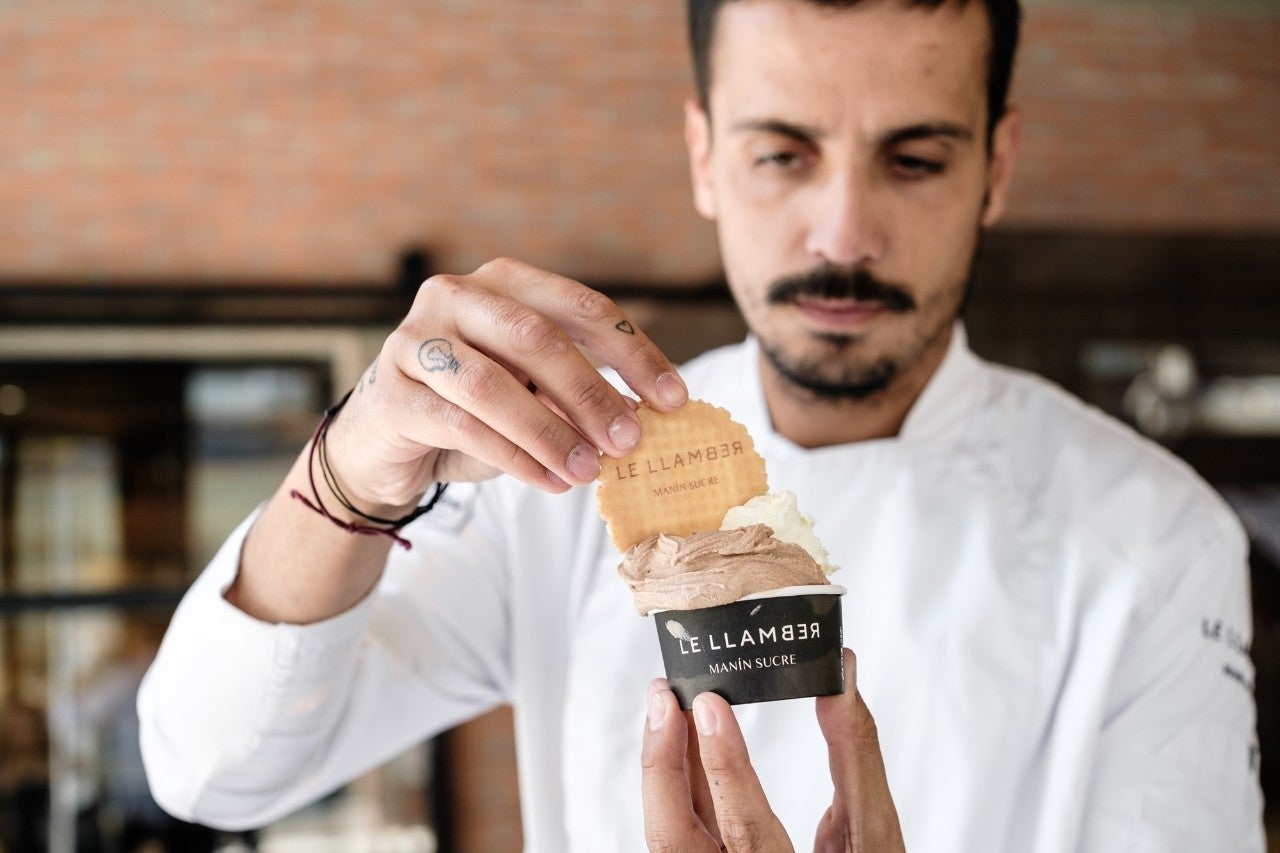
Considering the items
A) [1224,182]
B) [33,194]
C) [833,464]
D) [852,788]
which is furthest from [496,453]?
[1224,182]

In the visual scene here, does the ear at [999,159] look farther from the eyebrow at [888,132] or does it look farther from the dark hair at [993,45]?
the eyebrow at [888,132]

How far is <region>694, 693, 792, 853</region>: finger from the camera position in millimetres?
1062

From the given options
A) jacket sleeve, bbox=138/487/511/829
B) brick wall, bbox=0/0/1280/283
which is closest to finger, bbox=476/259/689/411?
jacket sleeve, bbox=138/487/511/829

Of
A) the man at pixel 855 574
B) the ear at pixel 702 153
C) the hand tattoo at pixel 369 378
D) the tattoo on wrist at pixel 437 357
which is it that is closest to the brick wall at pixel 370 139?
the ear at pixel 702 153

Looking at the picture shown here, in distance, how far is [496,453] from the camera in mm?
1179

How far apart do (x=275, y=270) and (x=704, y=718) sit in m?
3.95

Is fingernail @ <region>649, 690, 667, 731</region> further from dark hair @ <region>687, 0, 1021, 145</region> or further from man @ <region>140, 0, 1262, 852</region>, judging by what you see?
dark hair @ <region>687, 0, 1021, 145</region>

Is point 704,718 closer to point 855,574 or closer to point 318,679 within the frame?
point 318,679

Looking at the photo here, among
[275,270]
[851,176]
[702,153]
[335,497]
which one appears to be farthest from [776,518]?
[275,270]

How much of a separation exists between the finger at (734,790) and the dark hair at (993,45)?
1082 mm

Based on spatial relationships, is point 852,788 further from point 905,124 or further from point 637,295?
point 637,295

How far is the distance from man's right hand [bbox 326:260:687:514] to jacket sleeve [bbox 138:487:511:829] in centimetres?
36

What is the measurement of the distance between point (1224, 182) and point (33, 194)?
5.10 metres

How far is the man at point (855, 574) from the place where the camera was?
147 cm
